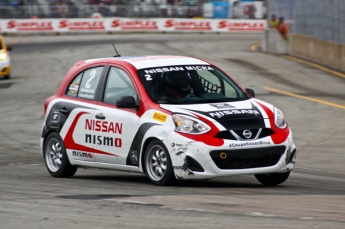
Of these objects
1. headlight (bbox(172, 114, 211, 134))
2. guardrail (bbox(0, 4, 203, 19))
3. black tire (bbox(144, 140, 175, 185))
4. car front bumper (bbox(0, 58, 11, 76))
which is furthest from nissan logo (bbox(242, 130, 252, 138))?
guardrail (bbox(0, 4, 203, 19))

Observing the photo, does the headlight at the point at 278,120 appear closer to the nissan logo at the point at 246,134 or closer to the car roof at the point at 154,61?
the nissan logo at the point at 246,134

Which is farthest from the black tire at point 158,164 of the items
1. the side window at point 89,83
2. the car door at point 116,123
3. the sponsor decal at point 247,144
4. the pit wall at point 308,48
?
the pit wall at point 308,48

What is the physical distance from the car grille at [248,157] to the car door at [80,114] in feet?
6.73

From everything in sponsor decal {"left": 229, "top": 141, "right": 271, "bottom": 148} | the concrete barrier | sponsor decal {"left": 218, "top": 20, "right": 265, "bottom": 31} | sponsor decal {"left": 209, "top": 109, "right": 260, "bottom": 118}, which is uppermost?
sponsor decal {"left": 209, "top": 109, "right": 260, "bottom": 118}

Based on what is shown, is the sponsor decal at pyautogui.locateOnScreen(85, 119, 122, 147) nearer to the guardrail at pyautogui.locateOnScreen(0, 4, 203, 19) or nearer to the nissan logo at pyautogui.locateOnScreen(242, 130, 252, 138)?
the nissan logo at pyautogui.locateOnScreen(242, 130, 252, 138)

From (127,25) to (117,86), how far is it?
45600 millimetres

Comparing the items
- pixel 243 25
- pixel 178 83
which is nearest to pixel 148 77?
pixel 178 83

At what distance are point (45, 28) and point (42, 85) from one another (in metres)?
28.5

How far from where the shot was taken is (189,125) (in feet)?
30.6

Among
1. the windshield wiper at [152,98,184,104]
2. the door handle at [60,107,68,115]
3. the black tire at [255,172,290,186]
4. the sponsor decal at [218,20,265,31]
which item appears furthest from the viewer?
the sponsor decal at [218,20,265,31]

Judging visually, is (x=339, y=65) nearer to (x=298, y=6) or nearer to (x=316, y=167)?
(x=298, y=6)

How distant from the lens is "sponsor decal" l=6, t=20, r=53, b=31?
177 feet

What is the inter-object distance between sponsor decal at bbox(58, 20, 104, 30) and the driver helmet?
45.5 meters

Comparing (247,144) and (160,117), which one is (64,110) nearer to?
(160,117)
